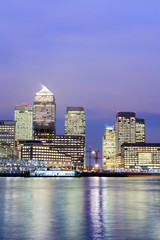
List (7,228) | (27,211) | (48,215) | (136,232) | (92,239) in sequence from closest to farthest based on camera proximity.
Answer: (92,239)
(136,232)
(7,228)
(48,215)
(27,211)

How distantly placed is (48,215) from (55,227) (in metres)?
9.00

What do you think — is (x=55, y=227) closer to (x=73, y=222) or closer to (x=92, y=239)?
(x=73, y=222)

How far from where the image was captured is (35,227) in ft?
115

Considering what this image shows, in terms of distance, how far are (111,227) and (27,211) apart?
15163 mm

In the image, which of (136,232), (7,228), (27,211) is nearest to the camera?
(136,232)

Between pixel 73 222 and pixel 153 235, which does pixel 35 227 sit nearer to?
pixel 73 222

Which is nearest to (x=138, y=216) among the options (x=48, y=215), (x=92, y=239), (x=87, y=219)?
(x=87, y=219)

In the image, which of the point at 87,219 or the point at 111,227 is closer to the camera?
the point at 111,227

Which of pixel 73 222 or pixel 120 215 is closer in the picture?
pixel 73 222

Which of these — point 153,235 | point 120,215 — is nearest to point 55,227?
point 153,235

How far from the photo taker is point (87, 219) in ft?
135

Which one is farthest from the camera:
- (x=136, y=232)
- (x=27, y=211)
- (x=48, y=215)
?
(x=27, y=211)

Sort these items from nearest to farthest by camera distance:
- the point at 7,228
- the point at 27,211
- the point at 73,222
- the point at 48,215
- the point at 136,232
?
the point at 136,232, the point at 7,228, the point at 73,222, the point at 48,215, the point at 27,211

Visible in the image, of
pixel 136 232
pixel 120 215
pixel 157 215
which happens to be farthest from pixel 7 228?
pixel 157 215
